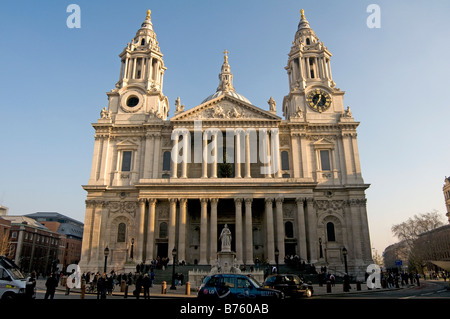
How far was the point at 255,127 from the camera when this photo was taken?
4562cm

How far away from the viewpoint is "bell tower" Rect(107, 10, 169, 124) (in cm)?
4891

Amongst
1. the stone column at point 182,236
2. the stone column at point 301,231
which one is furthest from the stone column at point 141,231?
the stone column at point 301,231

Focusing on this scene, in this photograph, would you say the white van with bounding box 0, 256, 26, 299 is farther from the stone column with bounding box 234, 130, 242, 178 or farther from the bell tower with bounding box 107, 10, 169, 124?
the bell tower with bounding box 107, 10, 169, 124

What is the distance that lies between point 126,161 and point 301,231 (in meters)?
24.5

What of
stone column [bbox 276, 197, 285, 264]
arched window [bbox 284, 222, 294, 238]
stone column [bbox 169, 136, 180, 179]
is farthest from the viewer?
stone column [bbox 169, 136, 180, 179]

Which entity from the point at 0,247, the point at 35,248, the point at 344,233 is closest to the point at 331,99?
the point at 344,233

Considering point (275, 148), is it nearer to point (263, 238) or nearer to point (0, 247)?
point (263, 238)

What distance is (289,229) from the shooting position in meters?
41.9

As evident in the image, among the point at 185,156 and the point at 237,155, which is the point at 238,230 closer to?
the point at 237,155

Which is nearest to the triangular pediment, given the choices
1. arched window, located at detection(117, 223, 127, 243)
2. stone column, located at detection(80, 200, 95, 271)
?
arched window, located at detection(117, 223, 127, 243)

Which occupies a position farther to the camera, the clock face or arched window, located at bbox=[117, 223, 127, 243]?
the clock face

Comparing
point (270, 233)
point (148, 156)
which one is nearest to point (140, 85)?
point (148, 156)

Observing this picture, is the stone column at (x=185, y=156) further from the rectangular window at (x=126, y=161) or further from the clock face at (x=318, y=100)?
the clock face at (x=318, y=100)
